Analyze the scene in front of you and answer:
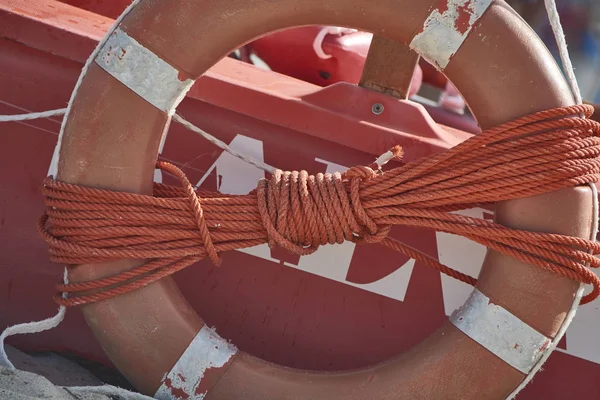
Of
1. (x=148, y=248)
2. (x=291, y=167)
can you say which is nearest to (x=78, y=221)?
(x=148, y=248)

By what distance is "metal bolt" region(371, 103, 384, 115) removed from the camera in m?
1.53

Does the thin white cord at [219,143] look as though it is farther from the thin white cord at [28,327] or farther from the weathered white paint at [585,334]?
the weathered white paint at [585,334]

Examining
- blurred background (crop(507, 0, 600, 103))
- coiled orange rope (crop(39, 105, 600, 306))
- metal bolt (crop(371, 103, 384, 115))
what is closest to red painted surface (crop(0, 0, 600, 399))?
metal bolt (crop(371, 103, 384, 115))

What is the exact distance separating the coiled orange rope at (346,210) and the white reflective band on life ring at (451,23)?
18cm

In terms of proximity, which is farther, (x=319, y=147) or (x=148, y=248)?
(x=319, y=147)

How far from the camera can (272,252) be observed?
1.55 m

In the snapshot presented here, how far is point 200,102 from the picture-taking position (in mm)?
1530

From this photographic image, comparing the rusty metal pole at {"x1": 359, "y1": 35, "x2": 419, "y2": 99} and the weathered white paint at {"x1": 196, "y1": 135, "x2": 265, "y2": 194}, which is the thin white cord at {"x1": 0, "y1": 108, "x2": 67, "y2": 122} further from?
the rusty metal pole at {"x1": 359, "y1": 35, "x2": 419, "y2": 99}

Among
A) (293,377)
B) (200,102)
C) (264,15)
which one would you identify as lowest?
(293,377)

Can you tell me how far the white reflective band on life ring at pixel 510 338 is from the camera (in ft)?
4.26

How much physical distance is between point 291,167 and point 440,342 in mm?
479

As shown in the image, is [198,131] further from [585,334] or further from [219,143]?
[585,334]

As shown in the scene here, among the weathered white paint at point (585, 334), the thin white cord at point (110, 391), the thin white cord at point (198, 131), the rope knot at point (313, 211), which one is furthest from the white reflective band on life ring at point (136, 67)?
the weathered white paint at point (585, 334)

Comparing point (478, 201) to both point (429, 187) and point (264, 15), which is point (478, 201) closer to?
point (429, 187)
